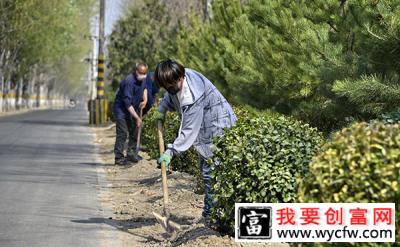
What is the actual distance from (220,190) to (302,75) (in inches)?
154

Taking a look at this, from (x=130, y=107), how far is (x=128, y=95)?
0.79ft

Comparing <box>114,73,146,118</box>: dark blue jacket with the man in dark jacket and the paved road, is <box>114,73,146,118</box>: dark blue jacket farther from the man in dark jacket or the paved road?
the paved road

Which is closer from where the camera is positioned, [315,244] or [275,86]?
[315,244]

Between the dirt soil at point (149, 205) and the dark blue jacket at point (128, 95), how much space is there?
0.98 metres

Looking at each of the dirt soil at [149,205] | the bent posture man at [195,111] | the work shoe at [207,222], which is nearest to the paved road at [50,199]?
the dirt soil at [149,205]

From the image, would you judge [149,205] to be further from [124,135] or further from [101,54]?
[101,54]

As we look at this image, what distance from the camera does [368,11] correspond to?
8742 mm

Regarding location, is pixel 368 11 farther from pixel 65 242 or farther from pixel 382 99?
pixel 65 242

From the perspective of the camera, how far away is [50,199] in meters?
11.7

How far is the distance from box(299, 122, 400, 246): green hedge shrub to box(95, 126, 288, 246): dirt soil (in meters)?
2.77

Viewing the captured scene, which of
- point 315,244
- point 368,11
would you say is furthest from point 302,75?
point 315,244

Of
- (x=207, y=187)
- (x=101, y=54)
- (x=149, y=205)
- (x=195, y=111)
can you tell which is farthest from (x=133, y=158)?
(x=101, y=54)

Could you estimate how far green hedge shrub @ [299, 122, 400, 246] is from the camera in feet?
15.5

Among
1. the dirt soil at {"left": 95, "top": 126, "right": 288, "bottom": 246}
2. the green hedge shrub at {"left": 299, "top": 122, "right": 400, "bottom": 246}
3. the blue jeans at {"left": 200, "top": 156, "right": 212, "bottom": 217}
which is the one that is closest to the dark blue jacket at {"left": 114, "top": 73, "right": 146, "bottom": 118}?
the dirt soil at {"left": 95, "top": 126, "right": 288, "bottom": 246}
